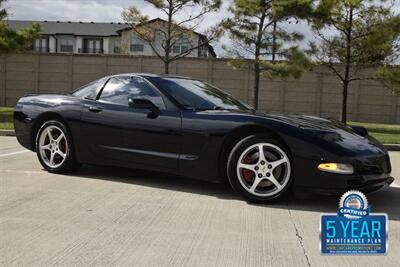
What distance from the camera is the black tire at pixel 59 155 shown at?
633 cm

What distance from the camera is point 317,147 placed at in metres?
4.77

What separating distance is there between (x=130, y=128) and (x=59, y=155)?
1.25 m

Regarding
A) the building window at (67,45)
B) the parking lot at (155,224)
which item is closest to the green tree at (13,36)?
the parking lot at (155,224)

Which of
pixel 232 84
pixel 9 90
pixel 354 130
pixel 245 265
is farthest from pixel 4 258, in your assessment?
pixel 9 90

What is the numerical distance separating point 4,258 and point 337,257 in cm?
225

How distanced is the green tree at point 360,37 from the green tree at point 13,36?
13020 mm

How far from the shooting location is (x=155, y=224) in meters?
4.34

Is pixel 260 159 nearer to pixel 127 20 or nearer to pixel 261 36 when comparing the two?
pixel 261 36

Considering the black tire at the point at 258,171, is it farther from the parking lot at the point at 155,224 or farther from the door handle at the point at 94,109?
the door handle at the point at 94,109

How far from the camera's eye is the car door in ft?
18.1

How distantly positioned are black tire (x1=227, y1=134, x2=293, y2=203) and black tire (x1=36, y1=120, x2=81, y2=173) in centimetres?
222

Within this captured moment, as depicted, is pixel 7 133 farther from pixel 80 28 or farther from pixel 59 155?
pixel 80 28

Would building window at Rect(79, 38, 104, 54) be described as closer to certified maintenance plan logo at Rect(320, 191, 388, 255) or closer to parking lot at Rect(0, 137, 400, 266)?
parking lot at Rect(0, 137, 400, 266)

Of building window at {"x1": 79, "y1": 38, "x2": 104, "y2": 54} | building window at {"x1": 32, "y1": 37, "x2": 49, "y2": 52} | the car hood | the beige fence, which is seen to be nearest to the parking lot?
the car hood
